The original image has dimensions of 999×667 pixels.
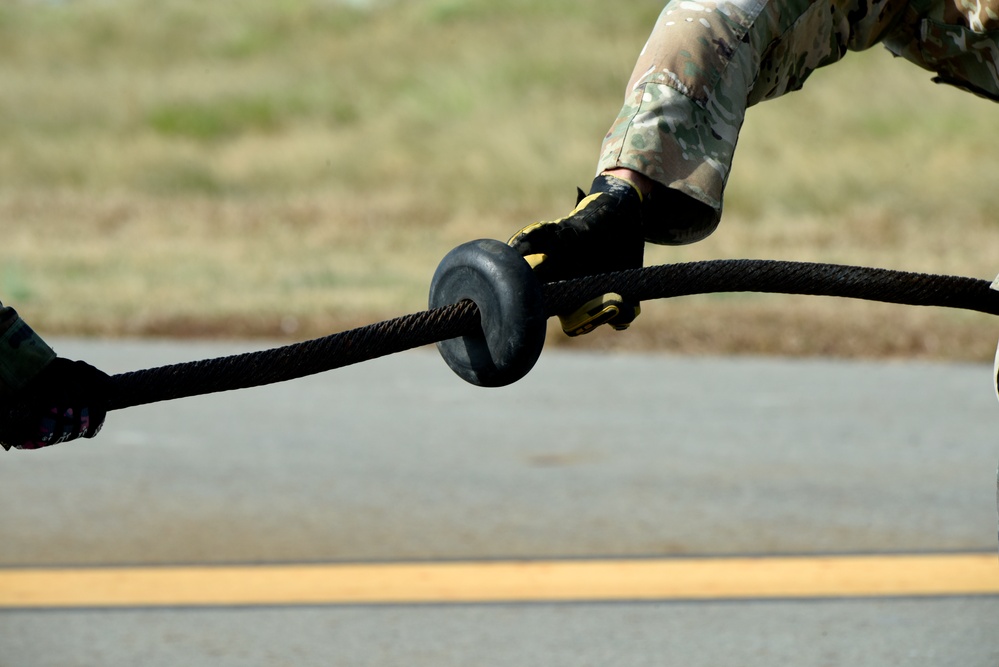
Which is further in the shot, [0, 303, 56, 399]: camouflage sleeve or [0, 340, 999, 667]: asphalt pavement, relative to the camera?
[0, 340, 999, 667]: asphalt pavement

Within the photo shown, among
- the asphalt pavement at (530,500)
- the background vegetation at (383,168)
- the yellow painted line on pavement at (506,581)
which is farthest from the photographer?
the background vegetation at (383,168)

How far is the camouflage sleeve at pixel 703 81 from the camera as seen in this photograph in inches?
58.4

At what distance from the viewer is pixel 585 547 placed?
3.63 metres

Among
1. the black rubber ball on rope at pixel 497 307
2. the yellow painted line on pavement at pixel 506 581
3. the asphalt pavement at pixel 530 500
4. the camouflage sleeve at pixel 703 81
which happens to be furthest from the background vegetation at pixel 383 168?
the black rubber ball on rope at pixel 497 307

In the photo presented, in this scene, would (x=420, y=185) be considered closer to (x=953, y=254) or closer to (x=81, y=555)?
(x=953, y=254)

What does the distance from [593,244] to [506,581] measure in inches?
78.2

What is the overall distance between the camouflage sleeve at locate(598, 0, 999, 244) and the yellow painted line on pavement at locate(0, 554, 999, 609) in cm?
184

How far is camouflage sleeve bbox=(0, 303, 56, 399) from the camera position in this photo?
1.41m

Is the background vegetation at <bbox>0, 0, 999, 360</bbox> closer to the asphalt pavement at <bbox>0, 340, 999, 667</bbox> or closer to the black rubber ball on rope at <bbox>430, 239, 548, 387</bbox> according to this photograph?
the asphalt pavement at <bbox>0, 340, 999, 667</bbox>

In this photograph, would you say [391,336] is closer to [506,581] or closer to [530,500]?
[506,581]

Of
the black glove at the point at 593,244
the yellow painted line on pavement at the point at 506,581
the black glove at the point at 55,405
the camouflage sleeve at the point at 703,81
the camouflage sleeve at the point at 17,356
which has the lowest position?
the yellow painted line on pavement at the point at 506,581

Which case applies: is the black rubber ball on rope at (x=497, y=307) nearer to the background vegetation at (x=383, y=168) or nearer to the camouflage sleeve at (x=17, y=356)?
the camouflage sleeve at (x=17, y=356)

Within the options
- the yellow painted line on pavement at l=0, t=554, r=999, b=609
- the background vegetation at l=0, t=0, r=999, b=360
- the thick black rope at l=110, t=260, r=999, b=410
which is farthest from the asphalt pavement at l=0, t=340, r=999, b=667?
the thick black rope at l=110, t=260, r=999, b=410

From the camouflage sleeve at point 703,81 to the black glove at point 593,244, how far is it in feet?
0.12
